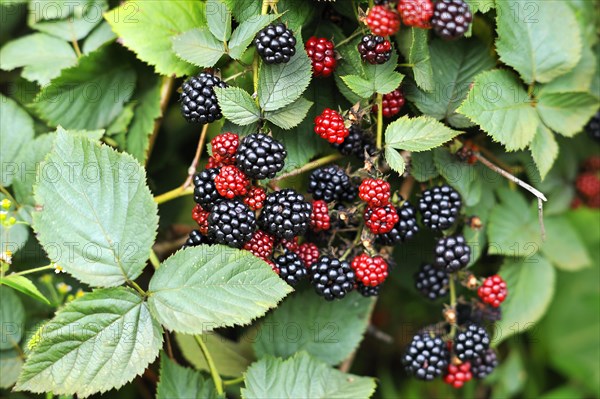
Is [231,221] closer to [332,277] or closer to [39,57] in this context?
[332,277]

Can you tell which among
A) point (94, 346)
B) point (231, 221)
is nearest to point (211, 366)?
point (94, 346)

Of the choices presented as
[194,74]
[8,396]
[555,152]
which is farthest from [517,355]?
[8,396]

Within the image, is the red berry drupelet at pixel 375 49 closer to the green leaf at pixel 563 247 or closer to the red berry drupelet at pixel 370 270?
the red berry drupelet at pixel 370 270

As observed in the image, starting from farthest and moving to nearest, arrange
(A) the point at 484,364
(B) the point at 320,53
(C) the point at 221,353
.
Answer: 1. (C) the point at 221,353
2. (A) the point at 484,364
3. (B) the point at 320,53

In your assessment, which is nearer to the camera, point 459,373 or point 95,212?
point 95,212

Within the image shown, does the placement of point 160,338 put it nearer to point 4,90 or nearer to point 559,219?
point 4,90

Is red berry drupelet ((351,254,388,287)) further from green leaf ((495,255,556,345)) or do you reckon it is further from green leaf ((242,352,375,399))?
green leaf ((495,255,556,345))
